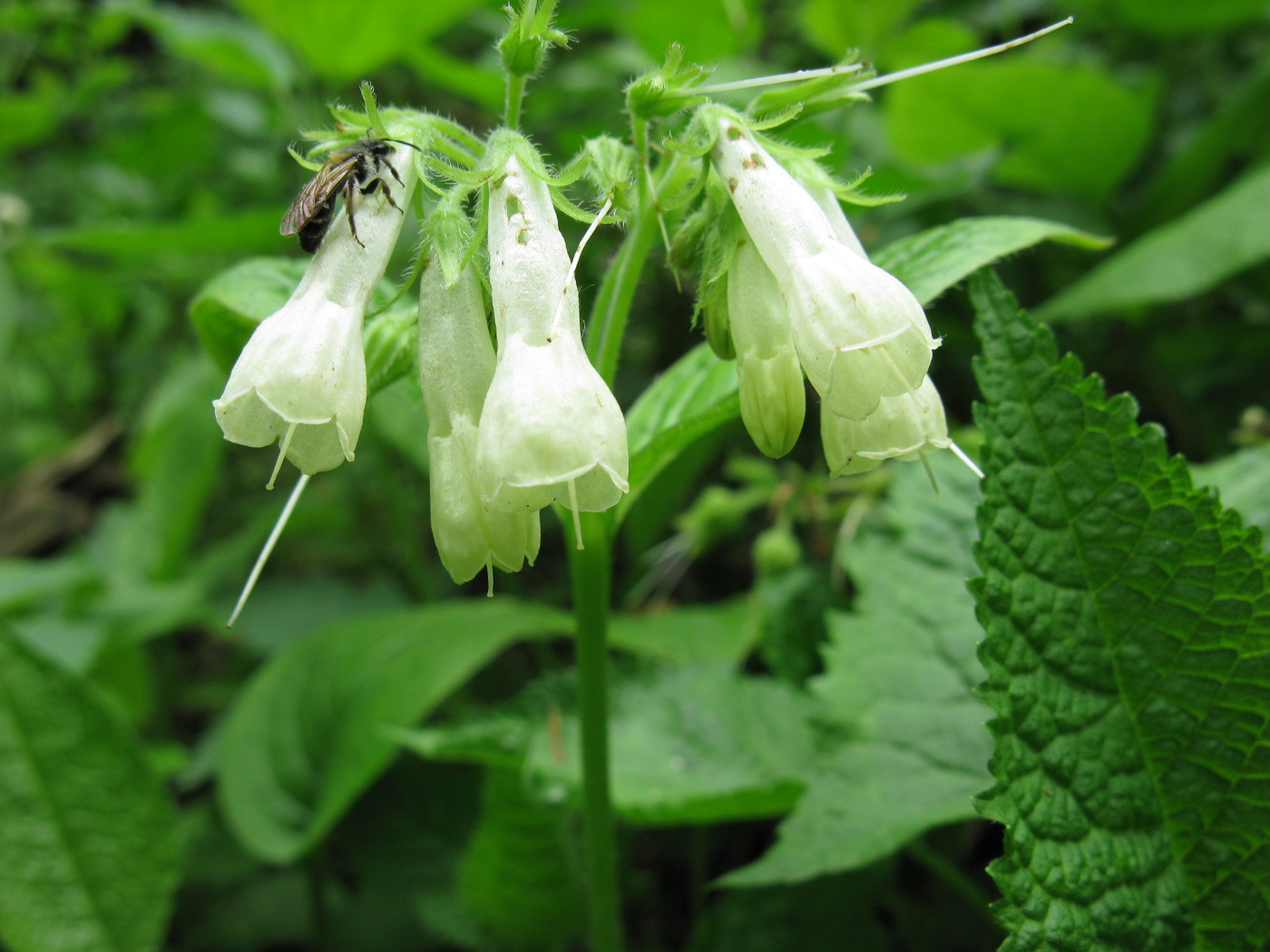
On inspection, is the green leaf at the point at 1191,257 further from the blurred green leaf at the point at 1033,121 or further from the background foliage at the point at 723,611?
the blurred green leaf at the point at 1033,121

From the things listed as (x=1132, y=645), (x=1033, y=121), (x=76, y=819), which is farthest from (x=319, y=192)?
(x=1033, y=121)

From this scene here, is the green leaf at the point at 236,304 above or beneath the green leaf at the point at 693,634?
above

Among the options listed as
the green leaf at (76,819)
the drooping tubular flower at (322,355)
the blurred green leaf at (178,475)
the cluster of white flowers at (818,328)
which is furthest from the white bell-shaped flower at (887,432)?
the blurred green leaf at (178,475)

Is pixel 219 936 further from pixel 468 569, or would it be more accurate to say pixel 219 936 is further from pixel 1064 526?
pixel 1064 526

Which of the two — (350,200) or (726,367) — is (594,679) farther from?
(350,200)

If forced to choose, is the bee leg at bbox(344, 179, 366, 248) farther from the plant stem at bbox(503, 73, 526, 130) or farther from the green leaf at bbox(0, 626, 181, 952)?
the green leaf at bbox(0, 626, 181, 952)

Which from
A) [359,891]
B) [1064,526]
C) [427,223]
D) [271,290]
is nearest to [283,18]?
[271,290]

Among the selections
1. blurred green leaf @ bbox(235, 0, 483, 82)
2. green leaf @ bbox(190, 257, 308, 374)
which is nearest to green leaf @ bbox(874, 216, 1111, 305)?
green leaf @ bbox(190, 257, 308, 374)
